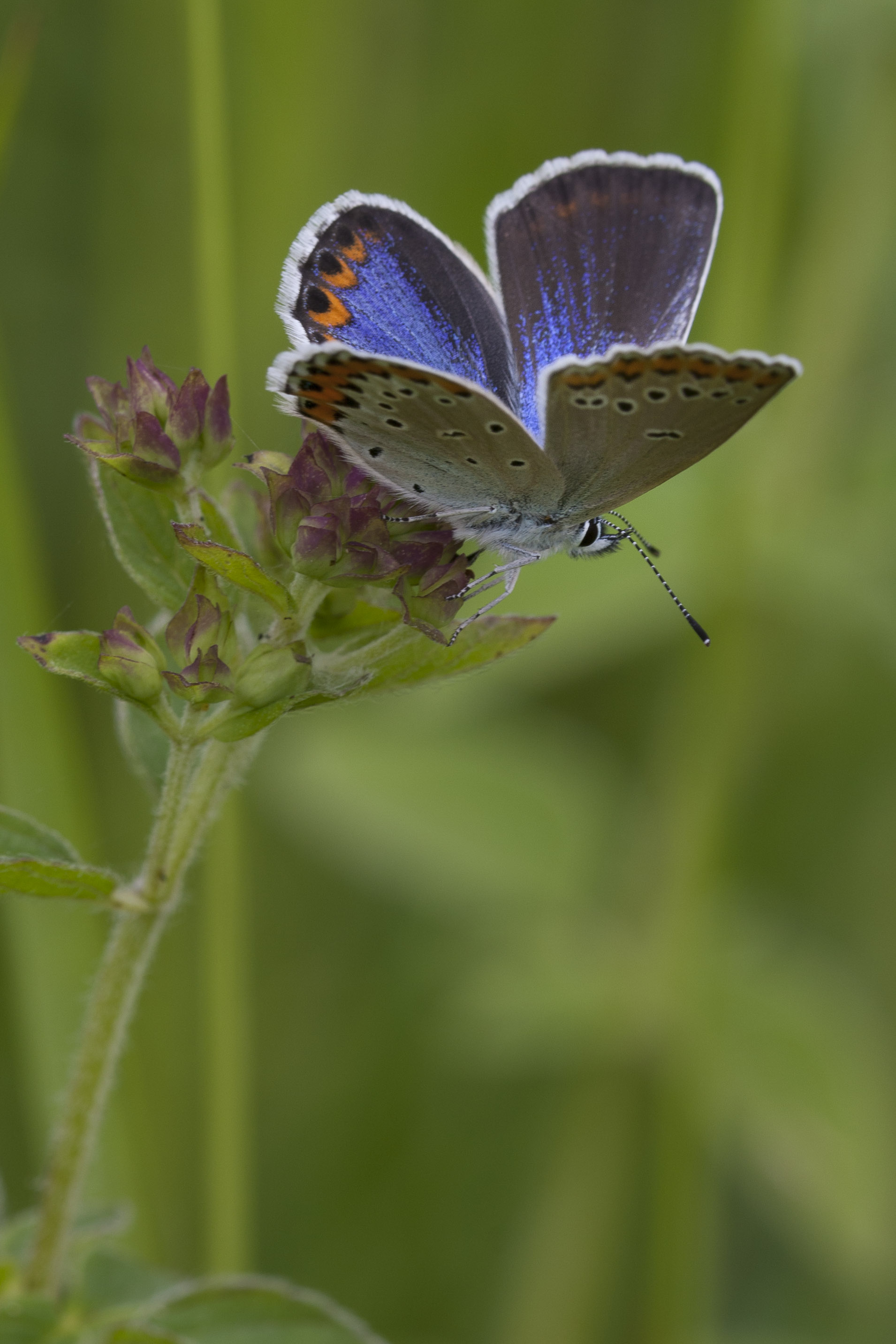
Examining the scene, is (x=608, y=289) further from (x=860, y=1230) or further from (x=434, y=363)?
(x=860, y=1230)

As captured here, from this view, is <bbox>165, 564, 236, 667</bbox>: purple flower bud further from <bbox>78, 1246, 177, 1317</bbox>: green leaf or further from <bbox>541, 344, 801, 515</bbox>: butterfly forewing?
<bbox>78, 1246, 177, 1317</bbox>: green leaf

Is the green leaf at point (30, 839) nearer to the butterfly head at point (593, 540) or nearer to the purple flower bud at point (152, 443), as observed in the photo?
the purple flower bud at point (152, 443)

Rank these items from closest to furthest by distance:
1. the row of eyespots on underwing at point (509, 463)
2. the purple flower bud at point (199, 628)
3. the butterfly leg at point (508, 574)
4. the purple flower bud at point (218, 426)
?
1. the purple flower bud at point (199, 628)
2. the purple flower bud at point (218, 426)
3. the row of eyespots on underwing at point (509, 463)
4. the butterfly leg at point (508, 574)

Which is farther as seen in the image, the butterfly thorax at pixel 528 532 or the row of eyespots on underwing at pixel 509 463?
the butterfly thorax at pixel 528 532

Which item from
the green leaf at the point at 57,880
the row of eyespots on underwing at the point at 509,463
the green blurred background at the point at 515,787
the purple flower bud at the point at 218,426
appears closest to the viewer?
the green leaf at the point at 57,880

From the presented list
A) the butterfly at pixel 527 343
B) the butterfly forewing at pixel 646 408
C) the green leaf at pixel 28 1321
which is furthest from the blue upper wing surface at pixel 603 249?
the green leaf at pixel 28 1321
